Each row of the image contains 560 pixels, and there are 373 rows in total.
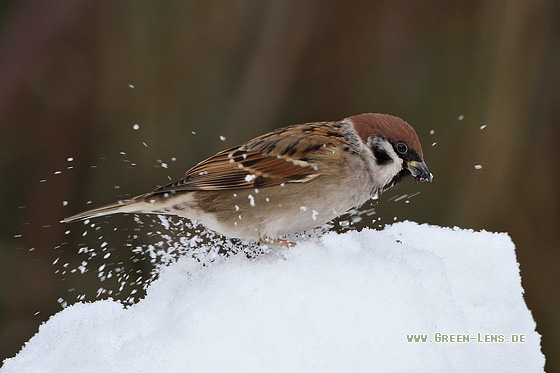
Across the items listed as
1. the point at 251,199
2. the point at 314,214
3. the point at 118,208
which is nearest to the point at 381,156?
the point at 314,214

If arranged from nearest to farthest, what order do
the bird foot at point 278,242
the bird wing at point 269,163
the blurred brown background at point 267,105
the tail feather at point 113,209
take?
1. the bird foot at point 278,242
2. the tail feather at point 113,209
3. the bird wing at point 269,163
4. the blurred brown background at point 267,105

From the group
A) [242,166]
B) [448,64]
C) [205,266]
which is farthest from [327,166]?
[448,64]

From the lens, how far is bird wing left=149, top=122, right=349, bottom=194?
262cm

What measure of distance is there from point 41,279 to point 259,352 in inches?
92.0

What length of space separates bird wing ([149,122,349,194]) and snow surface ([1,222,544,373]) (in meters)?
0.46

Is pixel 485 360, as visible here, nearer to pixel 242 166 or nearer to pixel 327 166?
pixel 327 166

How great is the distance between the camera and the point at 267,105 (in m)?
3.80

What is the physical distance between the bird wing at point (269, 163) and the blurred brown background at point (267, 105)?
2.92 feet

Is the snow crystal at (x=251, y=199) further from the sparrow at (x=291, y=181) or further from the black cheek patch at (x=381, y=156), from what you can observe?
the black cheek patch at (x=381, y=156)

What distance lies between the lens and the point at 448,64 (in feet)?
12.6

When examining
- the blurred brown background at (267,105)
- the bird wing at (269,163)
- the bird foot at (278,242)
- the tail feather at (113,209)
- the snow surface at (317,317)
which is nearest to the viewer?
the snow surface at (317,317)

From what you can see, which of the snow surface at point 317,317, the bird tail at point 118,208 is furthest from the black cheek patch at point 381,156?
the bird tail at point 118,208

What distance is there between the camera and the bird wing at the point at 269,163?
2.62m

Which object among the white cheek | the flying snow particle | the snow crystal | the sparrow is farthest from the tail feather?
the white cheek
